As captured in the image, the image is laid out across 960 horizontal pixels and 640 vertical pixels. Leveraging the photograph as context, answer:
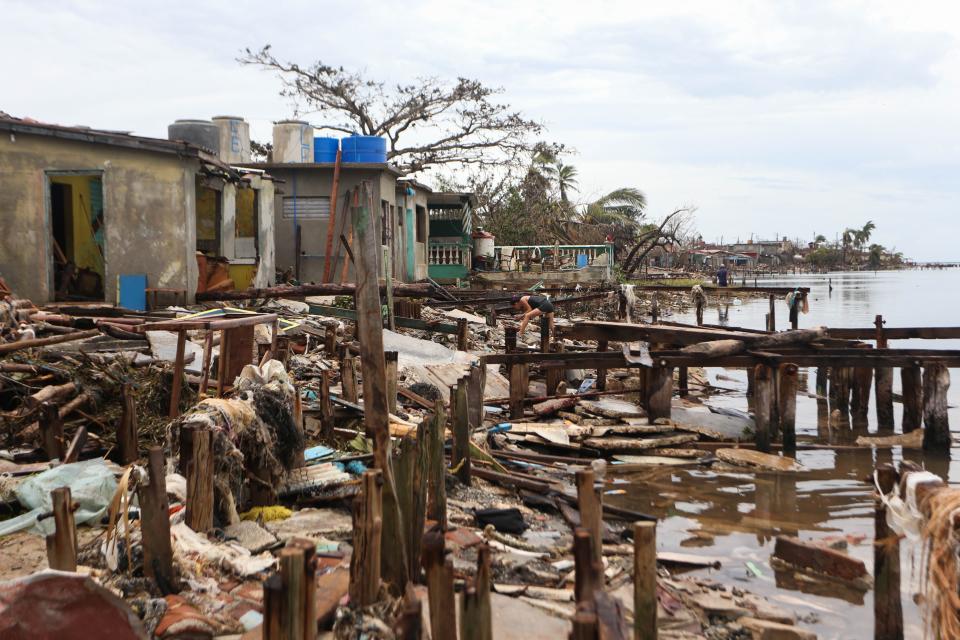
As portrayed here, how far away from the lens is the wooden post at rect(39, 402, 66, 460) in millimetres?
7566

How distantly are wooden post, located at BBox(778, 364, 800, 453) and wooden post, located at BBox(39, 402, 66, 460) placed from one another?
8737 mm

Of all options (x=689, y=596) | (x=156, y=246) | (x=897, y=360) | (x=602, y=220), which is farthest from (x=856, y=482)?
(x=602, y=220)

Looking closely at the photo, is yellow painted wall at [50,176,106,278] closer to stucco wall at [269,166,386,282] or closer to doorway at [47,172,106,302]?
doorway at [47,172,106,302]

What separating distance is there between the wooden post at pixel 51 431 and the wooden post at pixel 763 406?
8.55 metres

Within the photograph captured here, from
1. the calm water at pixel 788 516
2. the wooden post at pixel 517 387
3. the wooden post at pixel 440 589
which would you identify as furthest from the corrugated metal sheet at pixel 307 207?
the wooden post at pixel 440 589

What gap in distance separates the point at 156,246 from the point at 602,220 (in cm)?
3161

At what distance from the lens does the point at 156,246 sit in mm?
16328

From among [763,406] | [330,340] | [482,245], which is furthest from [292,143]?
[763,406]

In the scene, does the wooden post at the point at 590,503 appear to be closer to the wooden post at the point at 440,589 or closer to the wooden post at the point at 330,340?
the wooden post at the point at 440,589

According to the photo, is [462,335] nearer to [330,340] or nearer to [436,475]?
[330,340]

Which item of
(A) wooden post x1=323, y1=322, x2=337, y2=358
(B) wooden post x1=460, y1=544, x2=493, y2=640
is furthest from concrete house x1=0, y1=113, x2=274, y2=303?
(B) wooden post x1=460, y1=544, x2=493, y2=640

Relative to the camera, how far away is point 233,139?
2323 cm

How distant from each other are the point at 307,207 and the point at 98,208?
717 centimetres

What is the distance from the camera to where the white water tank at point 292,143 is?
24.1 metres
